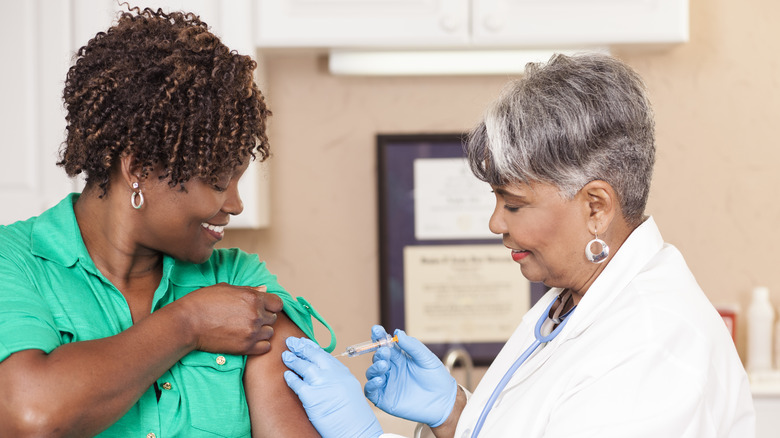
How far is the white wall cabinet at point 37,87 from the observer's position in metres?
1.95

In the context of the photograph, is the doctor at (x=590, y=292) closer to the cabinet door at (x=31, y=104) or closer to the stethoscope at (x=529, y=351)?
the stethoscope at (x=529, y=351)

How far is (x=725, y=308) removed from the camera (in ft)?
7.74

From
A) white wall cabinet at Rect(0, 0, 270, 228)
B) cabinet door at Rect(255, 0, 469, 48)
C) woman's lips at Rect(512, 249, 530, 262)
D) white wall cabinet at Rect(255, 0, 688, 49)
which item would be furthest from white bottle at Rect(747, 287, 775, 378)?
white wall cabinet at Rect(0, 0, 270, 228)

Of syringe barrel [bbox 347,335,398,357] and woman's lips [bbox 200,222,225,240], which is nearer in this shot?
woman's lips [bbox 200,222,225,240]

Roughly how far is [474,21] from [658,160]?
31.7 inches

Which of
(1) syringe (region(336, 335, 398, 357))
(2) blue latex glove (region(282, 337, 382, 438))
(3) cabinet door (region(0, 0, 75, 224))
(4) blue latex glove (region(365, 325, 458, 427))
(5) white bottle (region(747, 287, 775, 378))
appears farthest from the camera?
(5) white bottle (region(747, 287, 775, 378))

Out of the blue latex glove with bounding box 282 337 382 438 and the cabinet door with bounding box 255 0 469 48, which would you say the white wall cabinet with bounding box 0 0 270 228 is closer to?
the cabinet door with bounding box 255 0 469 48

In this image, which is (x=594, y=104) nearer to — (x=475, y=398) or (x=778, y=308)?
(x=475, y=398)

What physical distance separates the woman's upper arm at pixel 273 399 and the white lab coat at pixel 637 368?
0.29 m

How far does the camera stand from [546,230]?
1123 mm

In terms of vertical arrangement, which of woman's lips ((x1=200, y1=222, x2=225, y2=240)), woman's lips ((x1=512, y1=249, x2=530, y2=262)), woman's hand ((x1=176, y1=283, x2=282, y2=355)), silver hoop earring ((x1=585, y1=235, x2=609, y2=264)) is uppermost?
woman's lips ((x1=200, y1=222, x2=225, y2=240))

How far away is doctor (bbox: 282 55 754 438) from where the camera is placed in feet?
3.15

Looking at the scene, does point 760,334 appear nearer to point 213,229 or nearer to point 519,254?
point 519,254

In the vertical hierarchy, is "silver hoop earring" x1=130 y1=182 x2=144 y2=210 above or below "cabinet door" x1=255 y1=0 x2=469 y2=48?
below
